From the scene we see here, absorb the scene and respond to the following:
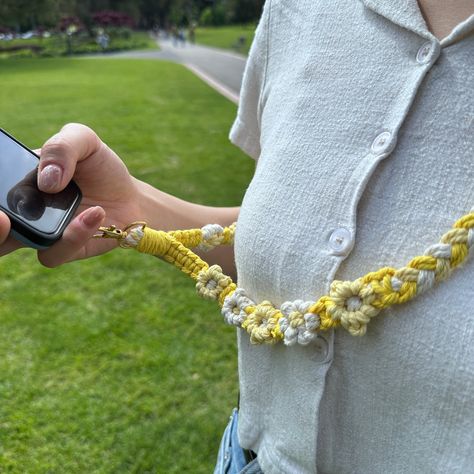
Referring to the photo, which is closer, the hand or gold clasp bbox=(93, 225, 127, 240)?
the hand

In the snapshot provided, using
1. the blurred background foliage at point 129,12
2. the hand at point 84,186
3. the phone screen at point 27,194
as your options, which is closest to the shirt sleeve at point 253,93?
the hand at point 84,186

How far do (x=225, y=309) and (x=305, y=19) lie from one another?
16.2 inches

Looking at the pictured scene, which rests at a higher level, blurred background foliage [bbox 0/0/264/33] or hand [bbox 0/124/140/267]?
hand [bbox 0/124/140/267]

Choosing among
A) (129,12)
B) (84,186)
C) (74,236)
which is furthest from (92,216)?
(129,12)

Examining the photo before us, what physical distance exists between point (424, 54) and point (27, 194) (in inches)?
20.7

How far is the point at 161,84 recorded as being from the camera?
11.3m

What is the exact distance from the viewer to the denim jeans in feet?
2.63

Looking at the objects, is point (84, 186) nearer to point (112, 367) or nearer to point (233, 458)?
point (233, 458)

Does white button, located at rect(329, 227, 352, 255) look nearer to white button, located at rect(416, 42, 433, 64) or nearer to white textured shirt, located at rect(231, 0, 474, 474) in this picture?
white textured shirt, located at rect(231, 0, 474, 474)

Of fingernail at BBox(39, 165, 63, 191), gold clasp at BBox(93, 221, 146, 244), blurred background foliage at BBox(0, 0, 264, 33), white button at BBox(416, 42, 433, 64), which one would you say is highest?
white button at BBox(416, 42, 433, 64)

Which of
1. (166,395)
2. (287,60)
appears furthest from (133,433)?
(287,60)

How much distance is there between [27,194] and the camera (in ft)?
2.46

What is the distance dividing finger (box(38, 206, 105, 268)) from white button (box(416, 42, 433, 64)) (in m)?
0.41

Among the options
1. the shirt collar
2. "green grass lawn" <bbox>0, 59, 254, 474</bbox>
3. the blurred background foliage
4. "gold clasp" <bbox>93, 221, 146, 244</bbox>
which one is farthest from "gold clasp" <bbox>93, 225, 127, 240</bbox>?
the blurred background foliage
